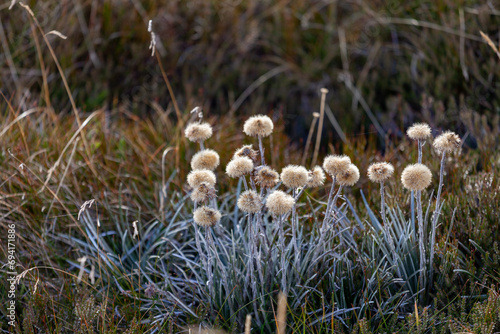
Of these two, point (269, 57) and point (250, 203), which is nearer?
point (250, 203)

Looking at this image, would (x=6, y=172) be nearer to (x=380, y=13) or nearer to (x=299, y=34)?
(x=299, y=34)

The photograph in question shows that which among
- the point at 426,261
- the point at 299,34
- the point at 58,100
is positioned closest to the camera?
the point at 426,261

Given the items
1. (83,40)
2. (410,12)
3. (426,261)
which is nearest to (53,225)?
(426,261)

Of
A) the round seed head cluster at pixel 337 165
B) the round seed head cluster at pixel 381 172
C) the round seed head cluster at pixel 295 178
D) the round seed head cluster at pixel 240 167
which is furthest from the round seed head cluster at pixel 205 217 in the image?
the round seed head cluster at pixel 381 172

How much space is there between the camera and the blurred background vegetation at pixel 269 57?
4074 millimetres

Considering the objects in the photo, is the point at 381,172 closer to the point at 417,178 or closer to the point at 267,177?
the point at 417,178

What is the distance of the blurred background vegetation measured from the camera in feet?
13.4

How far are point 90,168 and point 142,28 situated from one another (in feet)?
7.58

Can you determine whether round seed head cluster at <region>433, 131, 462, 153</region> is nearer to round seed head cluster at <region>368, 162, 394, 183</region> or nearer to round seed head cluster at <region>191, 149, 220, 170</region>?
round seed head cluster at <region>368, 162, 394, 183</region>

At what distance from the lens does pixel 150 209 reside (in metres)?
2.78

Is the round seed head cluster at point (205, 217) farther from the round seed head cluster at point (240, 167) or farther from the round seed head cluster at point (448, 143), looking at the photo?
the round seed head cluster at point (448, 143)

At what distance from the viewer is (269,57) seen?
4977 mm

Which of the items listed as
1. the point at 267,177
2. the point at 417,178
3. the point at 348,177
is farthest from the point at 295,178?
the point at 417,178

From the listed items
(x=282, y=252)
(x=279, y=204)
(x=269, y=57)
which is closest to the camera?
→ (x=279, y=204)
